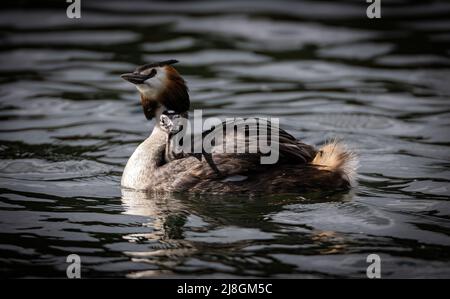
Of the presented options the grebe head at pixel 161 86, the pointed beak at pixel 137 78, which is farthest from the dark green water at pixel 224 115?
the pointed beak at pixel 137 78

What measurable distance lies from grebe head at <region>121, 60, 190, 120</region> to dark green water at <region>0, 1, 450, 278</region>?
3.19ft

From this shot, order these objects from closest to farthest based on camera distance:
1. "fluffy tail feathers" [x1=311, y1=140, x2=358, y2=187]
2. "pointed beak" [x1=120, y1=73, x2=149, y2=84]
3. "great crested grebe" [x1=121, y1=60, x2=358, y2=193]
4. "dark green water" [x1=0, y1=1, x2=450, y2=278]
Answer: "dark green water" [x1=0, y1=1, x2=450, y2=278]
"great crested grebe" [x1=121, y1=60, x2=358, y2=193]
"fluffy tail feathers" [x1=311, y1=140, x2=358, y2=187]
"pointed beak" [x1=120, y1=73, x2=149, y2=84]

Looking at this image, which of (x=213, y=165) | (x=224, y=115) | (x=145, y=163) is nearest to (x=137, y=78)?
(x=145, y=163)

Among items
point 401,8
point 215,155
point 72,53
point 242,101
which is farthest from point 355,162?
point 401,8

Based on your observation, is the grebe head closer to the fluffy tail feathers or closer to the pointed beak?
the pointed beak

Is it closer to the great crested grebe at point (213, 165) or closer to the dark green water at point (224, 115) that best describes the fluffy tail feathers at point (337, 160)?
the great crested grebe at point (213, 165)

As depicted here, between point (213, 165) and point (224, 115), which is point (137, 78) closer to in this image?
point (213, 165)

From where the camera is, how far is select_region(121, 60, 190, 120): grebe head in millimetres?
7789

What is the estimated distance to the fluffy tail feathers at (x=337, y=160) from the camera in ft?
24.5

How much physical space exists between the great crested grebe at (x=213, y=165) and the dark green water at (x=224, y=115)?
0.47ft

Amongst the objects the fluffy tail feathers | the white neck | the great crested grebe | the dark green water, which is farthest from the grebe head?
the fluffy tail feathers

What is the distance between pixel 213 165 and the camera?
737cm
